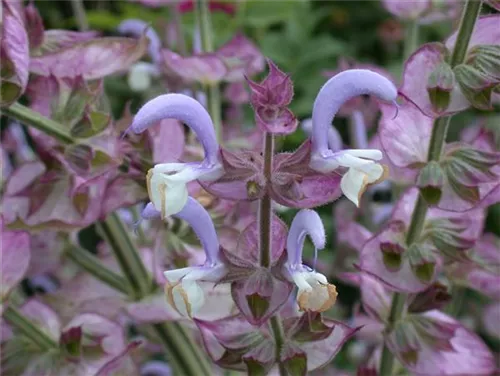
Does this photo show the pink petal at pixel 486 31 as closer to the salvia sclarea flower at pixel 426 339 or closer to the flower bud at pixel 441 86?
the flower bud at pixel 441 86

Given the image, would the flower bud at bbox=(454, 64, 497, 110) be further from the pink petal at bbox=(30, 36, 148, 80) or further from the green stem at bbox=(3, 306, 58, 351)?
the green stem at bbox=(3, 306, 58, 351)

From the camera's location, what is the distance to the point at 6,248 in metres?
0.75

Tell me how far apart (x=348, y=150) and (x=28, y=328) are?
15.5 inches

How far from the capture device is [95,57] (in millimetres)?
771

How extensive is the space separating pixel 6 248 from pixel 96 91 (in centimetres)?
16

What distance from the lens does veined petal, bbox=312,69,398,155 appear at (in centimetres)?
53

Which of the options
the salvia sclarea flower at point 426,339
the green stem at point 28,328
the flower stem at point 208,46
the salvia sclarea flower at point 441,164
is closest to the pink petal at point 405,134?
the salvia sclarea flower at point 441,164

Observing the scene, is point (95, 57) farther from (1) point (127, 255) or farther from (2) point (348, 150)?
(2) point (348, 150)

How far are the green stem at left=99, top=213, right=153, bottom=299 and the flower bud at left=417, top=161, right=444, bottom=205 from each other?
0.94 feet

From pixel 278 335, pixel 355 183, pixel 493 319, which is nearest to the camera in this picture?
pixel 355 183

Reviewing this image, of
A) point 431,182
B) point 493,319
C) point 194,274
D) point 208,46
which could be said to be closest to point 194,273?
point 194,274

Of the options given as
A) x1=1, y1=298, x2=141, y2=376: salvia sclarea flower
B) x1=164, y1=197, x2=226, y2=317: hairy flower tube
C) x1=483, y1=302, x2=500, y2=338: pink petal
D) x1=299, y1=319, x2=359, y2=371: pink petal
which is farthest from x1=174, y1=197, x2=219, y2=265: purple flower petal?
x1=483, y1=302, x2=500, y2=338: pink petal

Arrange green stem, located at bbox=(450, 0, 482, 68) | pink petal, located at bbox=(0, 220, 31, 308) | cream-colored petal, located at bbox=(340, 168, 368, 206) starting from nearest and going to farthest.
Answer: cream-colored petal, located at bbox=(340, 168, 368, 206) → green stem, located at bbox=(450, 0, 482, 68) → pink petal, located at bbox=(0, 220, 31, 308)

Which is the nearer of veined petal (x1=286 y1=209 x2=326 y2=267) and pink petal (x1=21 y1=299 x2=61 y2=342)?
veined petal (x1=286 y1=209 x2=326 y2=267)
